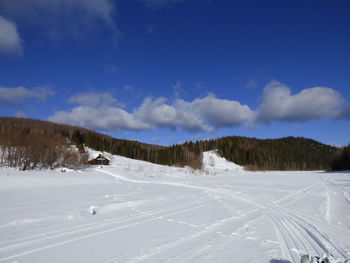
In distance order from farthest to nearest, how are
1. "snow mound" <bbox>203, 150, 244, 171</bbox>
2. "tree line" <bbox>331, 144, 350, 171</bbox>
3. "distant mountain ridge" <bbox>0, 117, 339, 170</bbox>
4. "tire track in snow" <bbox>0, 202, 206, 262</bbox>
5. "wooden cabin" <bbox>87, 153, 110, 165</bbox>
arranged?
"distant mountain ridge" <bbox>0, 117, 339, 170</bbox> → "snow mound" <bbox>203, 150, 244, 171</bbox> → "wooden cabin" <bbox>87, 153, 110, 165</bbox> → "tree line" <bbox>331, 144, 350, 171</bbox> → "tire track in snow" <bbox>0, 202, 206, 262</bbox>

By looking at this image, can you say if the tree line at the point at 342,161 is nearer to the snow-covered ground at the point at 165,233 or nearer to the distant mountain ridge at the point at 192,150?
the distant mountain ridge at the point at 192,150

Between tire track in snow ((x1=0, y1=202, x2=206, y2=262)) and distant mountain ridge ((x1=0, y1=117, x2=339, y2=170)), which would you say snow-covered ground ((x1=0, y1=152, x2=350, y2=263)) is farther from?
distant mountain ridge ((x1=0, y1=117, x2=339, y2=170))

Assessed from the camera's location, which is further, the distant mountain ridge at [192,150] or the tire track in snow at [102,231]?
the distant mountain ridge at [192,150]

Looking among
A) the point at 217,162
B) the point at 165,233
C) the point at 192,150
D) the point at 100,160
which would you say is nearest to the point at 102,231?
the point at 165,233

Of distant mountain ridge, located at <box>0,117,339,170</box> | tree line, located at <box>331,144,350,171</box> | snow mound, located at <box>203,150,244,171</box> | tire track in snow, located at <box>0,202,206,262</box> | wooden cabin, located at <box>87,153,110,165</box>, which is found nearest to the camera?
tire track in snow, located at <box>0,202,206,262</box>

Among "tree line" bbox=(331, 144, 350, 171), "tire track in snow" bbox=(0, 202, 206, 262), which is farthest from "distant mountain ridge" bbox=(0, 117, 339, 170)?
"tire track in snow" bbox=(0, 202, 206, 262)

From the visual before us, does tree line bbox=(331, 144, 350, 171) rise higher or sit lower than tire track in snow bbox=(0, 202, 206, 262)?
higher

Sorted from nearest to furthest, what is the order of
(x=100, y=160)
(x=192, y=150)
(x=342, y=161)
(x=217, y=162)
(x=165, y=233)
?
(x=165, y=233) < (x=342, y=161) < (x=100, y=160) < (x=217, y=162) < (x=192, y=150)

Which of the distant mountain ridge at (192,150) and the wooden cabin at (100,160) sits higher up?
the distant mountain ridge at (192,150)

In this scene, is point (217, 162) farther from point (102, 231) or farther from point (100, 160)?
point (102, 231)

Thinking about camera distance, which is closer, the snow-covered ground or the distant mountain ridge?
the snow-covered ground

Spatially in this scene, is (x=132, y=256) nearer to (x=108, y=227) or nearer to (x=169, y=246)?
(x=169, y=246)

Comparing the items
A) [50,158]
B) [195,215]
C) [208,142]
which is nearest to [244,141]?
[208,142]

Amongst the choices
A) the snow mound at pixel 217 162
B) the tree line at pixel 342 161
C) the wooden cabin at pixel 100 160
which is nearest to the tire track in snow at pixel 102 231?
the wooden cabin at pixel 100 160
